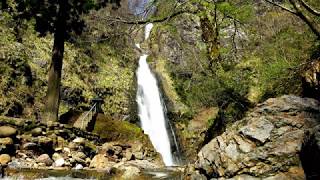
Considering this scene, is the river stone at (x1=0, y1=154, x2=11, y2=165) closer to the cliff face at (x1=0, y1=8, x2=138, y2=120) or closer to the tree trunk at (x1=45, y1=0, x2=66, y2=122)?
the tree trunk at (x1=45, y1=0, x2=66, y2=122)

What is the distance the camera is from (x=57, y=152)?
11789mm

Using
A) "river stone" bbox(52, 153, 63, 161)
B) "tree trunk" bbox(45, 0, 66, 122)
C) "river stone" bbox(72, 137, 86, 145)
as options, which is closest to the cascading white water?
"tree trunk" bbox(45, 0, 66, 122)

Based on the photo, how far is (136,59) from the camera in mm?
37031

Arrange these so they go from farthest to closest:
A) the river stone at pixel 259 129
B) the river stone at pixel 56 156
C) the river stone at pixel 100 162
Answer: the river stone at pixel 100 162 < the river stone at pixel 56 156 < the river stone at pixel 259 129

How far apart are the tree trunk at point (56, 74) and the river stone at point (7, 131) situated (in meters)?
3.79

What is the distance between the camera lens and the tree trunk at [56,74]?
1507cm

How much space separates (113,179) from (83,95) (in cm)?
1931

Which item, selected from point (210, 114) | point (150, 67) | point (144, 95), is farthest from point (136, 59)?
point (210, 114)

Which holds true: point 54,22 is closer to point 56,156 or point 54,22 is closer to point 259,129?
point 56,156

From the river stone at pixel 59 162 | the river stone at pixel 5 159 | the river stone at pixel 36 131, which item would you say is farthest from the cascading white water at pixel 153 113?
the river stone at pixel 5 159

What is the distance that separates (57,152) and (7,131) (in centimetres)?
157

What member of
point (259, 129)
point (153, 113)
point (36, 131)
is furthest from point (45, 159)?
point (153, 113)

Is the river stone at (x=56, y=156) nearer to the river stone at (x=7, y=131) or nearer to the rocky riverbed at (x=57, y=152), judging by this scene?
the rocky riverbed at (x=57, y=152)

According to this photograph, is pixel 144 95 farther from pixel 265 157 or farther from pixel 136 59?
pixel 265 157
